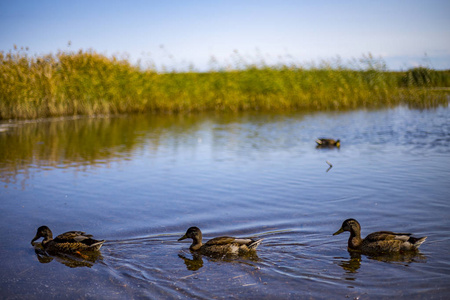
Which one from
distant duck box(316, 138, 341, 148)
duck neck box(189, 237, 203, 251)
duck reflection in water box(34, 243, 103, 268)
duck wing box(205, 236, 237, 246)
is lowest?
duck reflection in water box(34, 243, 103, 268)

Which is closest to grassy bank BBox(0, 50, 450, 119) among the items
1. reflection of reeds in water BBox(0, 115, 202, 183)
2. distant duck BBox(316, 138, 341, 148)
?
reflection of reeds in water BBox(0, 115, 202, 183)

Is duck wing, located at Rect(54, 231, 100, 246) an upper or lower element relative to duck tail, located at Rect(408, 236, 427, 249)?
upper

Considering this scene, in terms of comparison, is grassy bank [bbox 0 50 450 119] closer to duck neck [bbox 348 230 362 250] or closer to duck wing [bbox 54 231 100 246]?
duck wing [bbox 54 231 100 246]

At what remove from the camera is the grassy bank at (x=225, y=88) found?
1038 inches

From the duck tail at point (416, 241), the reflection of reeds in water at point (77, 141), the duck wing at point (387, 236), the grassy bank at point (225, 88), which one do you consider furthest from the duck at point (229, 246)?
the grassy bank at point (225, 88)

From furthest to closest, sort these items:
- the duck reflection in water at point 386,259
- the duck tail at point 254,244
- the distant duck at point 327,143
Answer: the distant duck at point 327,143, the duck tail at point 254,244, the duck reflection in water at point 386,259

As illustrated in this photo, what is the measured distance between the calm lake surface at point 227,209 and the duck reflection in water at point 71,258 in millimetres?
34

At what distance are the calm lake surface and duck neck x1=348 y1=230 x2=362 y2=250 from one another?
0.18 metres

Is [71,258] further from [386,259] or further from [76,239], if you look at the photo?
[386,259]

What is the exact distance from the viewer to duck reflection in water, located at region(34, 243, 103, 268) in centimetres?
644

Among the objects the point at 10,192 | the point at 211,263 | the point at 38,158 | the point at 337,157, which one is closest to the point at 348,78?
the point at 337,157

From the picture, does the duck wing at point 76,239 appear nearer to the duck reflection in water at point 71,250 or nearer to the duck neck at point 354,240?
the duck reflection in water at point 71,250

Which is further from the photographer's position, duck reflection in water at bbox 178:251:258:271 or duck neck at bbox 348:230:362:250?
duck neck at bbox 348:230:362:250

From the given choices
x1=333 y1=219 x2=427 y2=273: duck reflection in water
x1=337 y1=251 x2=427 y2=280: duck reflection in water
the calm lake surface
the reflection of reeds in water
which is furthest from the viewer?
the reflection of reeds in water
